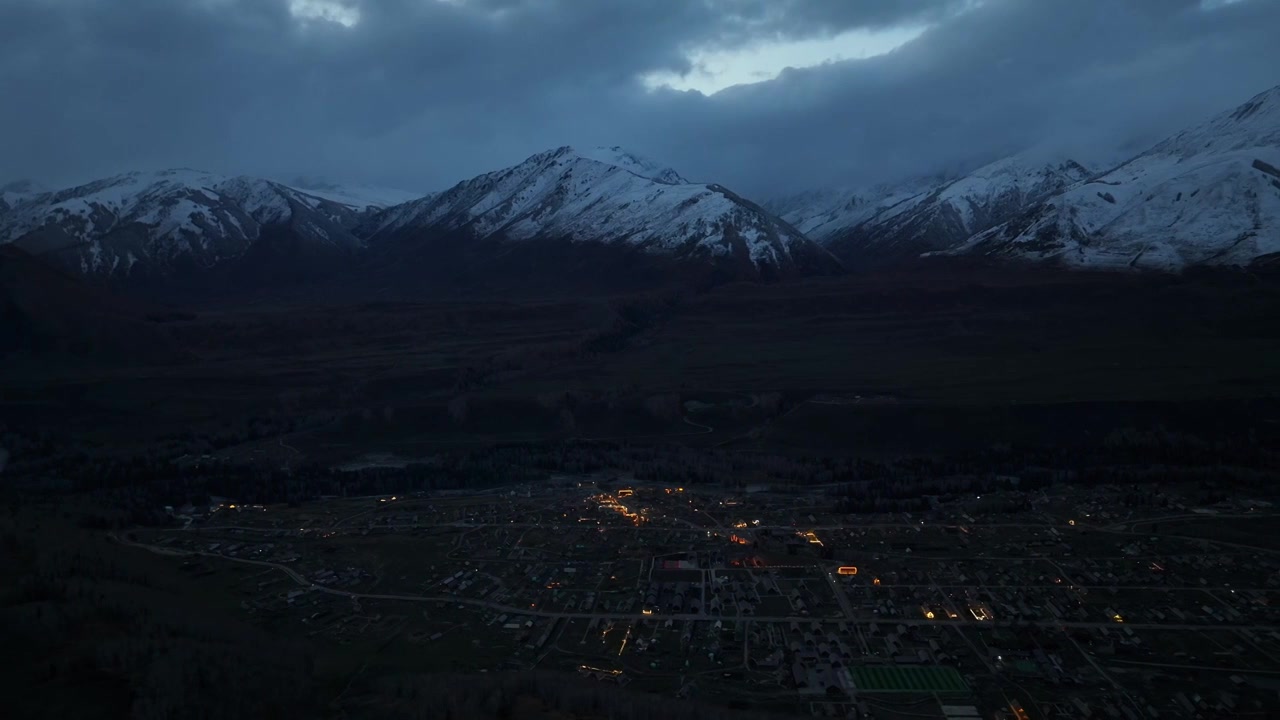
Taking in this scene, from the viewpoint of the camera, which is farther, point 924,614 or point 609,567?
point 609,567

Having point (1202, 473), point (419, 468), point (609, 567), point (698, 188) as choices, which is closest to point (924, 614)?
point (609, 567)

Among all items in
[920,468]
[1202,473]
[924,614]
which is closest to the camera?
[924,614]

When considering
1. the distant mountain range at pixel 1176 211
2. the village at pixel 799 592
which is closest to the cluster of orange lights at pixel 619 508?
the village at pixel 799 592

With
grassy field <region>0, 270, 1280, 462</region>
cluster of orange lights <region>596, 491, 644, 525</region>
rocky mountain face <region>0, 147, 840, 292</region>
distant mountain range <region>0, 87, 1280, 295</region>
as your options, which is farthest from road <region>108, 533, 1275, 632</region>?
rocky mountain face <region>0, 147, 840, 292</region>

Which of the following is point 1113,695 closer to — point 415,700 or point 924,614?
point 924,614

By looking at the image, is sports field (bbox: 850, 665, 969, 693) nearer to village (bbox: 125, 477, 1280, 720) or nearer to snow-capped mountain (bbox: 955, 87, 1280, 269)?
village (bbox: 125, 477, 1280, 720)

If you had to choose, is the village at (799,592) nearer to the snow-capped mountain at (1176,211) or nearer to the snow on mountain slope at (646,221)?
the snow-capped mountain at (1176,211)

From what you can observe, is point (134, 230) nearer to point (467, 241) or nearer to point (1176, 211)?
point (467, 241)
